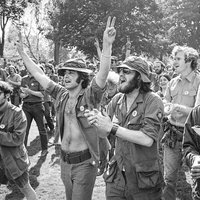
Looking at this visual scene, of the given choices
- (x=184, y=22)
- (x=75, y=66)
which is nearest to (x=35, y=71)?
(x=75, y=66)

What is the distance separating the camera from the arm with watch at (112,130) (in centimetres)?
279

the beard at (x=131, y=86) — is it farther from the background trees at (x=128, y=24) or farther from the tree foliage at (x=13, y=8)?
the background trees at (x=128, y=24)

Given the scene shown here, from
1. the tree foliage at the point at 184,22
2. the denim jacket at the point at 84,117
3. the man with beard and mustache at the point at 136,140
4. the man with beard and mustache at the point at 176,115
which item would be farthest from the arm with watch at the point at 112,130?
the tree foliage at the point at 184,22

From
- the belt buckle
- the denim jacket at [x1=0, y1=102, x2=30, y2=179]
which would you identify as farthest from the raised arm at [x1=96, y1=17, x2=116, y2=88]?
the denim jacket at [x1=0, y1=102, x2=30, y2=179]

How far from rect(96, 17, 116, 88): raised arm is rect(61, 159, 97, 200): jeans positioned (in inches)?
37.6

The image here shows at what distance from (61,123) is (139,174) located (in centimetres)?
117

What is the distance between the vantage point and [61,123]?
3875 millimetres

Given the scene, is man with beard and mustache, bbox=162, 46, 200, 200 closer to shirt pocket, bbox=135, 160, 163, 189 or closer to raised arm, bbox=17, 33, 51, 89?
shirt pocket, bbox=135, 160, 163, 189

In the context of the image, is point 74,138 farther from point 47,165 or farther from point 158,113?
point 47,165

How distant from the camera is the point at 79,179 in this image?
3.63 m

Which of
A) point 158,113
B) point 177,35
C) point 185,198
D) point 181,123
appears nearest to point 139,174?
point 158,113

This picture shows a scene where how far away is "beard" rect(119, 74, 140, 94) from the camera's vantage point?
3372 millimetres

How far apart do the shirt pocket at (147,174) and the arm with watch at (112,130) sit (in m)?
0.21

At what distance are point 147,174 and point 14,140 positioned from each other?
1873 mm
